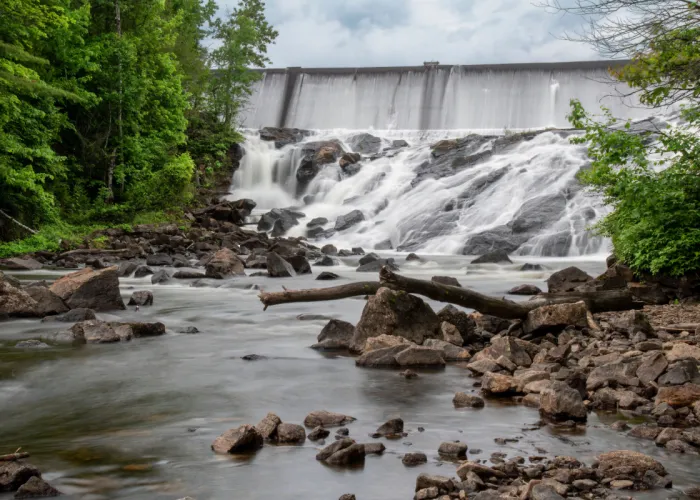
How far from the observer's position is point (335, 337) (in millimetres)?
8766

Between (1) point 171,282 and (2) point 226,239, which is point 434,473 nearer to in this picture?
(1) point 171,282

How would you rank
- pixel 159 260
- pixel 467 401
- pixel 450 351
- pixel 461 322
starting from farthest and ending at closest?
pixel 159 260
pixel 461 322
pixel 450 351
pixel 467 401

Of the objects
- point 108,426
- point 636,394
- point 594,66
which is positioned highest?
point 594,66

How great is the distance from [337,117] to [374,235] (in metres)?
21.1

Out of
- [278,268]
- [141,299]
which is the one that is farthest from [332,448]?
[278,268]

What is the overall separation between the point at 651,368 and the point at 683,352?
895 mm

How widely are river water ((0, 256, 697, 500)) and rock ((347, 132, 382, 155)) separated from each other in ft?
97.8

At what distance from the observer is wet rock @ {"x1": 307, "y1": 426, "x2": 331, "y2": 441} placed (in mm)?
4966

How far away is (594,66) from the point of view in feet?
142

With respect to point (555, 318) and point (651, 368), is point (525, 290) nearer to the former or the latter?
point (555, 318)

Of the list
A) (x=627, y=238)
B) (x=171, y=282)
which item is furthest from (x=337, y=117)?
(x=627, y=238)

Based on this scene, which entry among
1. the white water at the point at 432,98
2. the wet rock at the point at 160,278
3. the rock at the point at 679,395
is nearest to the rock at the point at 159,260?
the wet rock at the point at 160,278

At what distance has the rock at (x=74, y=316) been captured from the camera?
33.9 ft

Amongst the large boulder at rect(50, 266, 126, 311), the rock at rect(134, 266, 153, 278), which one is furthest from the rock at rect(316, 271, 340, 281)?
the large boulder at rect(50, 266, 126, 311)
